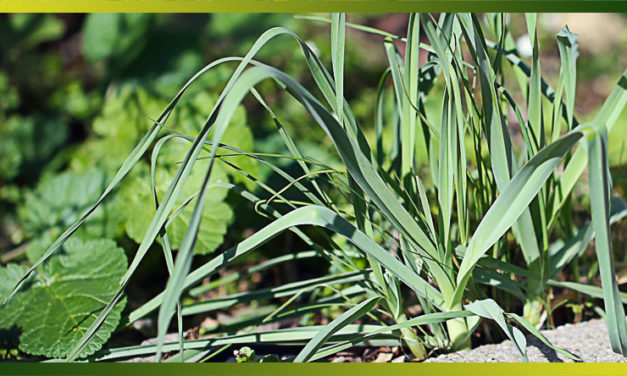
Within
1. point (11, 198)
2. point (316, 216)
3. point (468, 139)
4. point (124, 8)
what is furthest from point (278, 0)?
point (11, 198)

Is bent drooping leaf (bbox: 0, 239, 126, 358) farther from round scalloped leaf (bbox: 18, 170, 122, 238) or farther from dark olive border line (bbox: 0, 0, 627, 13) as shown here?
dark olive border line (bbox: 0, 0, 627, 13)

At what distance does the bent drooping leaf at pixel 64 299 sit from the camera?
0.90m

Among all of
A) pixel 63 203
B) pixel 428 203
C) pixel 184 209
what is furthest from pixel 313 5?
pixel 63 203

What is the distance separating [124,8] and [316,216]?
22.5 inches

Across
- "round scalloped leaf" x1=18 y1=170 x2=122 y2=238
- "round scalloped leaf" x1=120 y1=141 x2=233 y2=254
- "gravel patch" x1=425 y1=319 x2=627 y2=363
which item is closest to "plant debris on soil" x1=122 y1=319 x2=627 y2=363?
"gravel patch" x1=425 y1=319 x2=627 y2=363

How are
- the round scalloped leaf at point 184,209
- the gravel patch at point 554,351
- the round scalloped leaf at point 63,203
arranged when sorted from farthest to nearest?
the round scalloped leaf at point 63,203 → the round scalloped leaf at point 184,209 → the gravel patch at point 554,351

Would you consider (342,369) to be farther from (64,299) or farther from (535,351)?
(64,299)

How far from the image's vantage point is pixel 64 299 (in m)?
0.99

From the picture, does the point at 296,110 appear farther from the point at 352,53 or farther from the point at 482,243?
the point at 482,243

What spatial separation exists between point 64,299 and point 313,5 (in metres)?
0.71

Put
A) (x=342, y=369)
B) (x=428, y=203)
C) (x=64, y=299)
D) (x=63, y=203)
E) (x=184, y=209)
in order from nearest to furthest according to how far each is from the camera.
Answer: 1. (x=342, y=369)
2. (x=428, y=203)
3. (x=64, y=299)
4. (x=184, y=209)
5. (x=63, y=203)

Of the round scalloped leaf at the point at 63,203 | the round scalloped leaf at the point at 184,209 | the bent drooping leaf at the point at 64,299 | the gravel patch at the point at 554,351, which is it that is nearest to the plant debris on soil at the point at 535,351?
the gravel patch at the point at 554,351

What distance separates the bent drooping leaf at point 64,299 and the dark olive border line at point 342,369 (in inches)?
7.9

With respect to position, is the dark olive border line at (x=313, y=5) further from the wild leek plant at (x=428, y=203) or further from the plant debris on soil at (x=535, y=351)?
the plant debris on soil at (x=535, y=351)
